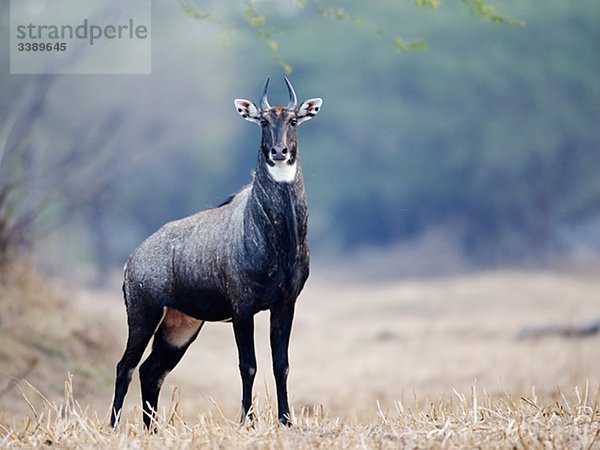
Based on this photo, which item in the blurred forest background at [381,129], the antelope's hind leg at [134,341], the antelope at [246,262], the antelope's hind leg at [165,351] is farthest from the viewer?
the blurred forest background at [381,129]

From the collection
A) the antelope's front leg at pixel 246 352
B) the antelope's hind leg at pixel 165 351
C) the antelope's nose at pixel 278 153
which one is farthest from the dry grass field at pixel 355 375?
the antelope's nose at pixel 278 153

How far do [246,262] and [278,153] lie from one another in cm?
81

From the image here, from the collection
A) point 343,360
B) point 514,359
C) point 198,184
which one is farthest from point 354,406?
point 198,184

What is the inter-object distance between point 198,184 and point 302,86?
6740 millimetres

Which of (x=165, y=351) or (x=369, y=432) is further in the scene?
(x=165, y=351)

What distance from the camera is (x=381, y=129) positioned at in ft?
148

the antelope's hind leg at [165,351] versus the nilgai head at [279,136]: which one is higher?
the nilgai head at [279,136]

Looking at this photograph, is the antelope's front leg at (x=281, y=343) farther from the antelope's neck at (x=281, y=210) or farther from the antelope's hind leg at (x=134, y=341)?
the antelope's hind leg at (x=134, y=341)

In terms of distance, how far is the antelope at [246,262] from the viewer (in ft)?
25.0

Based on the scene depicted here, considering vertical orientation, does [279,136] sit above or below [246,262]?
above

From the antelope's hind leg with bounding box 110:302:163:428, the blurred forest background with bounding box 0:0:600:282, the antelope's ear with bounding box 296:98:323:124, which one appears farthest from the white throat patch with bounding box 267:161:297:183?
the blurred forest background with bounding box 0:0:600:282

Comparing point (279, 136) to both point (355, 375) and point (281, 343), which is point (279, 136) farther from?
point (355, 375)

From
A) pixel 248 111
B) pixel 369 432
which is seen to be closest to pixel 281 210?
pixel 248 111

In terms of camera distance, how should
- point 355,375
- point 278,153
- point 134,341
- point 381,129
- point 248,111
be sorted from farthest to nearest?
point 381,129
point 355,375
point 134,341
point 248,111
point 278,153
